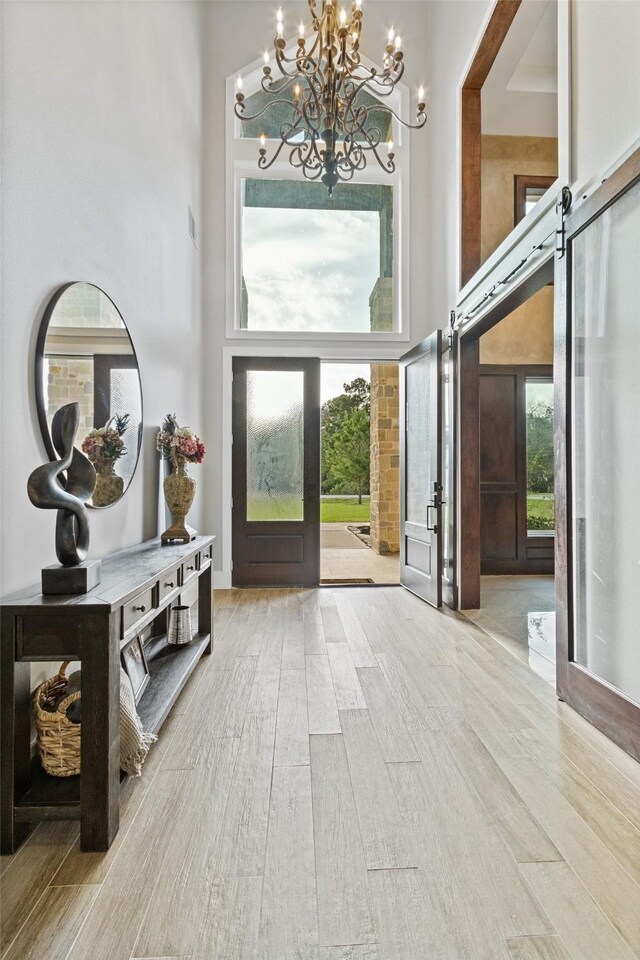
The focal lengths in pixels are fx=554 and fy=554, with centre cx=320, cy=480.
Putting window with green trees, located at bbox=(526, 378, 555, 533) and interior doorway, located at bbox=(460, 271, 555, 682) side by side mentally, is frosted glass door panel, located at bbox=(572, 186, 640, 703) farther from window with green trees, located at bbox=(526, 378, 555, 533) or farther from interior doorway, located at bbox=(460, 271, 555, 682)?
window with green trees, located at bbox=(526, 378, 555, 533)

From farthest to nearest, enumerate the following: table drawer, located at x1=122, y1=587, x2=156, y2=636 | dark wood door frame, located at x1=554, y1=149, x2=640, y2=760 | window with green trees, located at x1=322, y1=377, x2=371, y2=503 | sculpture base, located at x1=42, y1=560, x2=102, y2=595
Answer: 1. window with green trees, located at x1=322, y1=377, x2=371, y2=503
2. dark wood door frame, located at x1=554, y1=149, x2=640, y2=760
3. table drawer, located at x1=122, y1=587, x2=156, y2=636
4. sculpture base, located at x1=42, y1=560, x2=102, y2=595

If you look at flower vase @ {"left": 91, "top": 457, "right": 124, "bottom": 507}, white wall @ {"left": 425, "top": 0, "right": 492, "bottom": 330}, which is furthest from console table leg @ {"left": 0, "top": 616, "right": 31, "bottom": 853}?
white wall @ {"left": 425, "top": 0, "right": 492, "bottom": 330}

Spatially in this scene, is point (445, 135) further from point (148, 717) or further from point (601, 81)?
point (148, 717)

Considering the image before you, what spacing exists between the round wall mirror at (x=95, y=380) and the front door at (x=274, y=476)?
7.88ft

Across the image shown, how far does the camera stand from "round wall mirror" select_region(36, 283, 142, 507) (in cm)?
212

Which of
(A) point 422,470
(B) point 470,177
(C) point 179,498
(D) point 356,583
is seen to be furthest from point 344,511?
(C) point 179,498

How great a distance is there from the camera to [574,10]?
2744mm

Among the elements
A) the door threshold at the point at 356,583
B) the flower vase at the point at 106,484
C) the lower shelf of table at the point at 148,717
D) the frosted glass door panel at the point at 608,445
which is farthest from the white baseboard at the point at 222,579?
the frosted glass door panel at the point at 608,445

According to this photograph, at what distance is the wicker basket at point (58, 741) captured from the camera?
1822mm

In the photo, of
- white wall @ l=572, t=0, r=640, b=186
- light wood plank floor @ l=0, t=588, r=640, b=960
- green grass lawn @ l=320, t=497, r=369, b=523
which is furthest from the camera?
green grass lawn @ l=320, t=497, r=369, b=523

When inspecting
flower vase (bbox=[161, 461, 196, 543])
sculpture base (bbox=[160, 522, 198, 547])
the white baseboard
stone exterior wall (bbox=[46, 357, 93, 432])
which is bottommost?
the white baseboard

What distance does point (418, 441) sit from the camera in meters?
5.14

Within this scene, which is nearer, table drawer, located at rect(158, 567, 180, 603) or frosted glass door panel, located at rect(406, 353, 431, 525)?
table drawer, located at rect(158, 567, 180, 603)

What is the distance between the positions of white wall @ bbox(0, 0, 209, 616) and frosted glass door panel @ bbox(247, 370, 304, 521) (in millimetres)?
961
